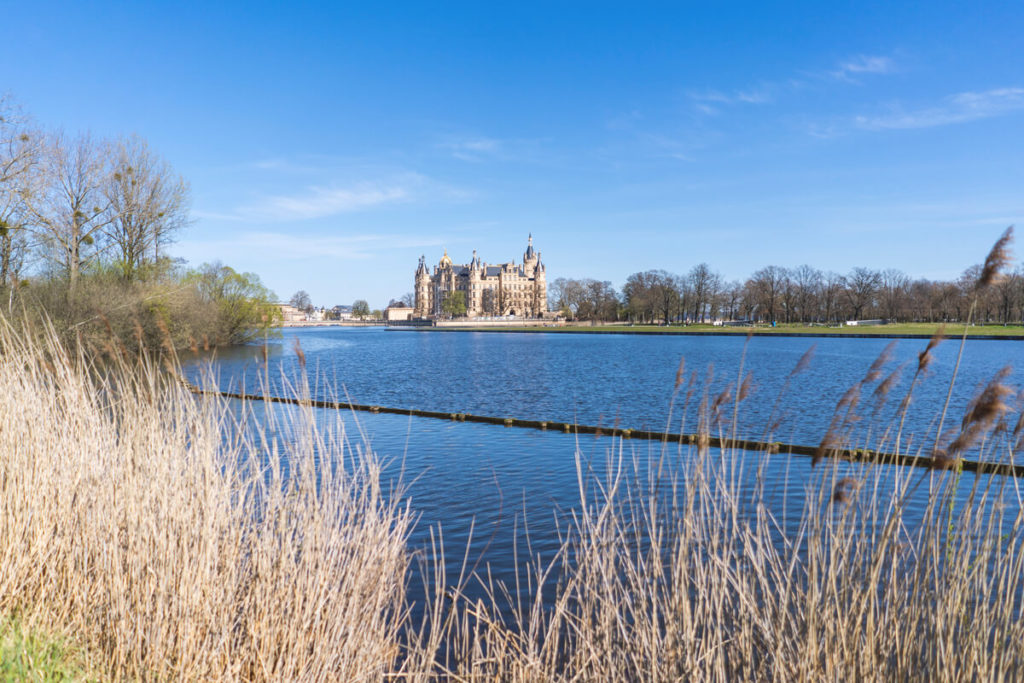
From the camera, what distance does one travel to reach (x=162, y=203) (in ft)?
98.7

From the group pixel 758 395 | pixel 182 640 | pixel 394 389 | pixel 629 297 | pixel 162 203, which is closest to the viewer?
pixel 182 640

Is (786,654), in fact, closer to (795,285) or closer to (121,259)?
(121,259)

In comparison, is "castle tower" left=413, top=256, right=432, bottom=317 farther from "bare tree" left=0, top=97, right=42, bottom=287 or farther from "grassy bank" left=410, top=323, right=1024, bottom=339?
"bare tree" left=0, top=97, right=42, bottom=287

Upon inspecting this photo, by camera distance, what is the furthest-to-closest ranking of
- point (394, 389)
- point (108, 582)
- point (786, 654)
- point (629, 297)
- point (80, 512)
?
point (629, 297) < point (394, 389) < point (80, 512) < point (108, 582) < point (786, 654)

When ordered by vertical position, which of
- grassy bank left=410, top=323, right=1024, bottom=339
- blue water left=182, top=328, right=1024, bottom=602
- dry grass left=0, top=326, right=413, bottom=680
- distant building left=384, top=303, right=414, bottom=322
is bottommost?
blue water left=182, top=328, right=1024, bottom=602

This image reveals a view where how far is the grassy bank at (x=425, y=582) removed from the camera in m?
2.78

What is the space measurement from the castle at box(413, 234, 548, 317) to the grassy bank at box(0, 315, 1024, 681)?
151301 millimetres

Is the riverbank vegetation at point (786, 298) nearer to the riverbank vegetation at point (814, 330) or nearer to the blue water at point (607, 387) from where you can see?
the riverbank vegetation at point (814, 330)

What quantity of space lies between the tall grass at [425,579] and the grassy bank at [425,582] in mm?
20

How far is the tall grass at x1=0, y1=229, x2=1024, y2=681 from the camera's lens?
2775 mm

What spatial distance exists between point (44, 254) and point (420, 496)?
21.1m

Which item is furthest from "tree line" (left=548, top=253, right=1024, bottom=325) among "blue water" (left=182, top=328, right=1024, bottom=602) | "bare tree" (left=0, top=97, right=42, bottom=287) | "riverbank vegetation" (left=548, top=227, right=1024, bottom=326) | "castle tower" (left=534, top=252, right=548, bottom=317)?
"bare tree" (left=0, top=97, right=42, bottom=287)

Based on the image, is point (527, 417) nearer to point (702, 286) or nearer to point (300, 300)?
point (702, 286)

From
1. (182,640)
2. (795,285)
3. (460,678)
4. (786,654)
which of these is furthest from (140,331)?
(795,285)
